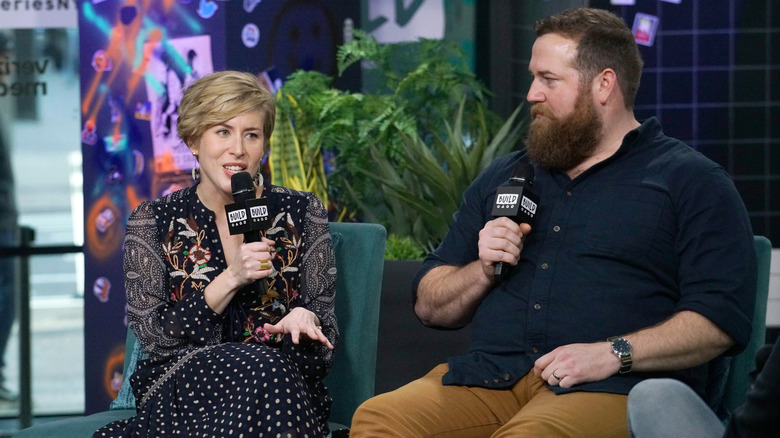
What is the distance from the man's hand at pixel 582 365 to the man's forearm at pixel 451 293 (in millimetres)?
312

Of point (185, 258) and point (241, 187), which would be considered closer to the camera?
point (241, 187)

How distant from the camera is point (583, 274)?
7.96 feet

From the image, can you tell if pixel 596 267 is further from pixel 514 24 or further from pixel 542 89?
pixel 514 24

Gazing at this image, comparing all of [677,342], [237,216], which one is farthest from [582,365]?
[237,216]

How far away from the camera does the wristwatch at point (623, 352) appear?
7.41ft

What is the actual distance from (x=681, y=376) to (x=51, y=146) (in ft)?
11.5

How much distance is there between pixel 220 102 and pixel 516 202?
84 cm

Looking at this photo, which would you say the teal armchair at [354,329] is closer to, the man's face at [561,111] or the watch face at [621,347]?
the man's face at [561,111]

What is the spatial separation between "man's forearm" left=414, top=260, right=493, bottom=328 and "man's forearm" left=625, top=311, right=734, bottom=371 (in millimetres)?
421

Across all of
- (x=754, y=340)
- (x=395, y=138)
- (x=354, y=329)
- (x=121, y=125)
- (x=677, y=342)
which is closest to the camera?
(x=677, y=342)

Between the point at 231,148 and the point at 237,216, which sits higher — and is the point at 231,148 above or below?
above

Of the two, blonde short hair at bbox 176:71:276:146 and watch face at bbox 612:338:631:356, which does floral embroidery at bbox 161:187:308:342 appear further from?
watch face at bbox 612:338:631:356

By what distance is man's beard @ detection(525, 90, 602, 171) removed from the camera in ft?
8.28

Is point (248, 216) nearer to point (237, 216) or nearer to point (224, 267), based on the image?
point (237, 216)
